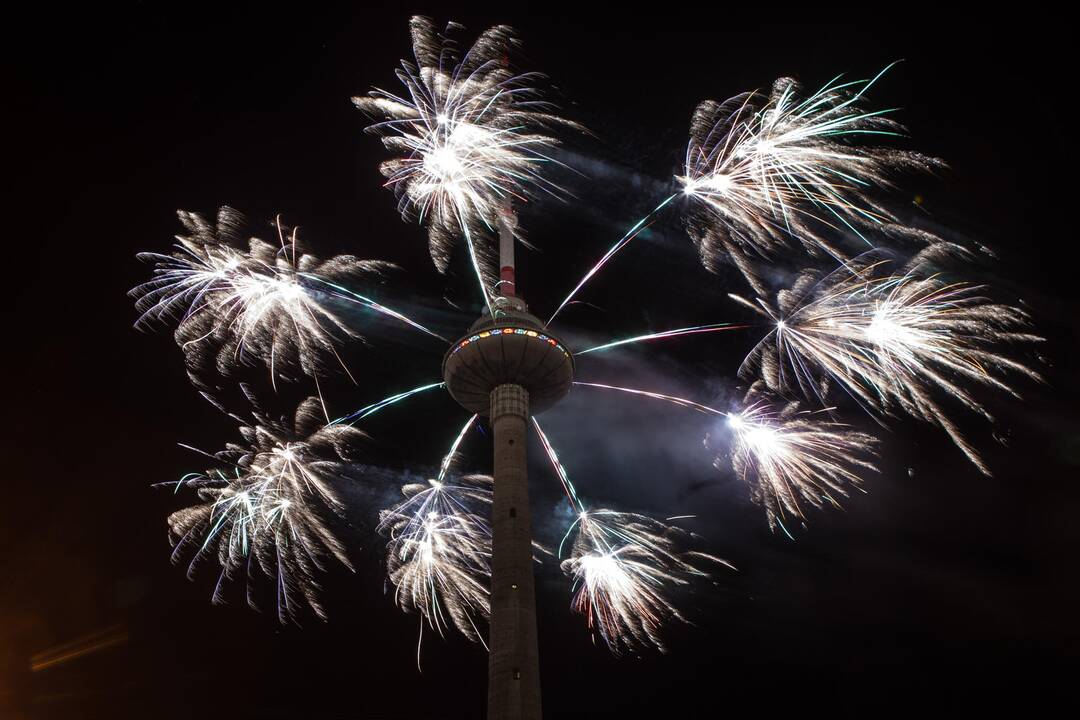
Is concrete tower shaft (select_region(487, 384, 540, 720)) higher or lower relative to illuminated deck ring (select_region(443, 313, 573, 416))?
lower

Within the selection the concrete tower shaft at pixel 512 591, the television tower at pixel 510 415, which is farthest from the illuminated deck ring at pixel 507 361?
the concrete tower shaft at pixel 512 591

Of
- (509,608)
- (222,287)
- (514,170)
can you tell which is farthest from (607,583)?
(222,287)

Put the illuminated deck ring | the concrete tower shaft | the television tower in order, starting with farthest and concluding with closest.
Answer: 1. the illuminated deck ring
2. the television tower
3. the concrete tower shaft

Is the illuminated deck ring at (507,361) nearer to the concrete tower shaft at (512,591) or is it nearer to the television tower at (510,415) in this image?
the television tower at (510,415)

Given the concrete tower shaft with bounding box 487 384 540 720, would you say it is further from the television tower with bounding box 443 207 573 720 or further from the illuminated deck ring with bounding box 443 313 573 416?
the illuminated deck ring with bounding box 443 313 573 416

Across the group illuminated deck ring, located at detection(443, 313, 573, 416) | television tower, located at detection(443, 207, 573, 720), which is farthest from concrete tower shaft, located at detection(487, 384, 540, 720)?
illuminated deck ring, located at detection(443, 313, 573, 416)

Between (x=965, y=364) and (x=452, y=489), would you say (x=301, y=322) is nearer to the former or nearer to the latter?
(x=452, y=489)

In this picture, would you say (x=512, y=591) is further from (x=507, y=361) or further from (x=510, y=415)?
(x=507, y=361)
